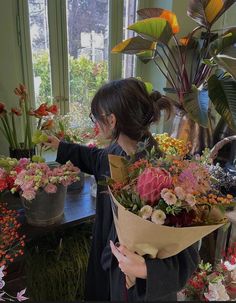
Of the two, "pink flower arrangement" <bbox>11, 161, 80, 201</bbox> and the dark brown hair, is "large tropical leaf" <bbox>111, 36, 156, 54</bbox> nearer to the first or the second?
the dark brown hair

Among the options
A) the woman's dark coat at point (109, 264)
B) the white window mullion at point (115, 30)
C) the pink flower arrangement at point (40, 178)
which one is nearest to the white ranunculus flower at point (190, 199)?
the woman's dark coat at point (109, 264)

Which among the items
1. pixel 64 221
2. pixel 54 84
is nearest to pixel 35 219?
pixel 64 221

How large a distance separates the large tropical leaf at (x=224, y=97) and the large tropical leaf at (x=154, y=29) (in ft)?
1.13

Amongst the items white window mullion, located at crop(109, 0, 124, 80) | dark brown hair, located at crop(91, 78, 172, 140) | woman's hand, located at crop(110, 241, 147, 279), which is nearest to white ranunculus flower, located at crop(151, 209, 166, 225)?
woman's hand, located at crop(110, 241, 147, 279)

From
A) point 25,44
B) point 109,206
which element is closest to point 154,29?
point 25,44

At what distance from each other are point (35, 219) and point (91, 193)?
35 centimetres

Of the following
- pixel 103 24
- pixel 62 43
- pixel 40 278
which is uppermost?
pixel 103 24

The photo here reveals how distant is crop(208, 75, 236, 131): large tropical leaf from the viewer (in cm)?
135

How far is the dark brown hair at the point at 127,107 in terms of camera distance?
0.92 m

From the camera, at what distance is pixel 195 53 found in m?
1.85

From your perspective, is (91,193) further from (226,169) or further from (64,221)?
(226,169)

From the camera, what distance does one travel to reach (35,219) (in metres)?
1.06

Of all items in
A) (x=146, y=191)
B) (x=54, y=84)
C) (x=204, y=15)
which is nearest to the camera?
(x=146, y=191)

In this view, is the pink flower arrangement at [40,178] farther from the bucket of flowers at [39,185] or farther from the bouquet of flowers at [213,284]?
the bouquet of flowers at [213,284]
